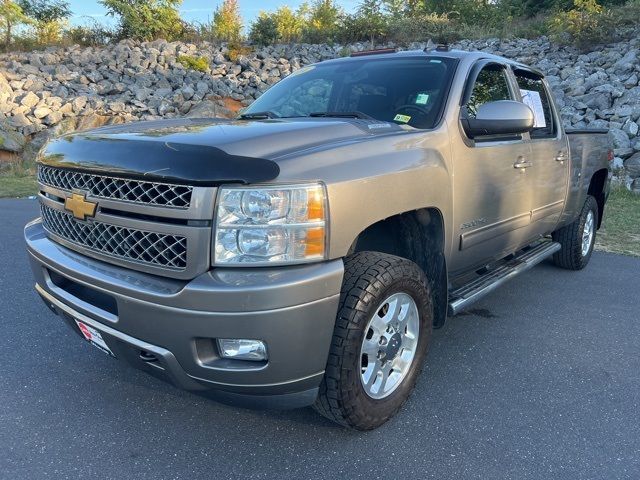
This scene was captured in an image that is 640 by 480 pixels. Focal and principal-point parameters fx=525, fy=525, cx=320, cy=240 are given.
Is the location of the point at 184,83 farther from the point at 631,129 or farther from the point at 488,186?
the point at 488,186

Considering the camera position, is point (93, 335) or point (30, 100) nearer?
point (93, 335)

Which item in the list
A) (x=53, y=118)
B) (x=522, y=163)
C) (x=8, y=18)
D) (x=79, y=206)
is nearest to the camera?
(x=79, y=206)

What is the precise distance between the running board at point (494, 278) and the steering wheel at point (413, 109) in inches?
45.1

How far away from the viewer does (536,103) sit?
452cm

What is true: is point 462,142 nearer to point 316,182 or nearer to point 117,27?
point 316,182

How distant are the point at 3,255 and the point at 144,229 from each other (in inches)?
167

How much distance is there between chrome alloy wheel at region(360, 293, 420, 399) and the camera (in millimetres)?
2549

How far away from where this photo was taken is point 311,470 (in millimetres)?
2367

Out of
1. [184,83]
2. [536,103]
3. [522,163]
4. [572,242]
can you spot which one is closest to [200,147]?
[522,163]

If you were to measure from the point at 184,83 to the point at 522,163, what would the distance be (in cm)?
1503

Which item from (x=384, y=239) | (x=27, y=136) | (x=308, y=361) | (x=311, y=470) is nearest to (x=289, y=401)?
(x=308, y=361)

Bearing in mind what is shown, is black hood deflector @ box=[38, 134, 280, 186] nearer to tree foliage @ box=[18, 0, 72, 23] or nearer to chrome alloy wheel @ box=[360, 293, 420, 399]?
chrome alloy wheel @ box=[360, 293, 420, 399]

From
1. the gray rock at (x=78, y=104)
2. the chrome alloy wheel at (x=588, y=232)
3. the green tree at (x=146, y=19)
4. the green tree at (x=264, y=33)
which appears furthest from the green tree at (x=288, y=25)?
the chrome alloy wheel at (x=588, y=232)

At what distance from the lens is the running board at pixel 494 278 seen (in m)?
3.23
